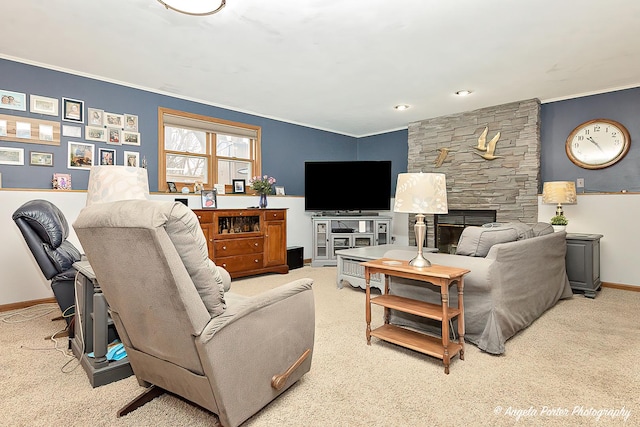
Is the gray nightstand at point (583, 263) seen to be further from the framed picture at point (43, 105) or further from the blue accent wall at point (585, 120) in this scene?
the framed picture at point (43, 105)

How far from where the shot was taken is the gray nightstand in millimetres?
3648

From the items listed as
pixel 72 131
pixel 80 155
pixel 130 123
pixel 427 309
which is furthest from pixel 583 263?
pixel 72 131

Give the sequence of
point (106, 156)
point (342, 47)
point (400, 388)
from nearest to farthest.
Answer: point (400, 388) → point (342, 47) → point (106, 156)

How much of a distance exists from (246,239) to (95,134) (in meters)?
2.09

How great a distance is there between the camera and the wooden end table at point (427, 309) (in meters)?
2.01

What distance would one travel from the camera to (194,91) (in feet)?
13.9

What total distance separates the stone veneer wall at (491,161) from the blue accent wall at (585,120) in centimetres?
17

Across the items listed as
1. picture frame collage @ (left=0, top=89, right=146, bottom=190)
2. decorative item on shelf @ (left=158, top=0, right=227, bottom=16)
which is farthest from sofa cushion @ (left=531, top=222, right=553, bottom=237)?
picture frame collage @ (left=0, top=89, right=146, bottom=190)

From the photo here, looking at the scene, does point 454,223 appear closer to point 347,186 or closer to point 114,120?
point 347,186

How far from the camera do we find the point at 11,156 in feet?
10.8

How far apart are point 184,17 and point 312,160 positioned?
3683 mm

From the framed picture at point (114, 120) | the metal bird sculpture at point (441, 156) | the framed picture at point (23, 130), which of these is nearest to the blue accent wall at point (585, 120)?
the metal bird sculpture at point (441, 156)

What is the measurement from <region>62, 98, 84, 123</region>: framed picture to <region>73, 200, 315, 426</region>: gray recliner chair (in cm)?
287

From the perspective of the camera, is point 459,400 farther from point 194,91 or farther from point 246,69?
point 194,91
